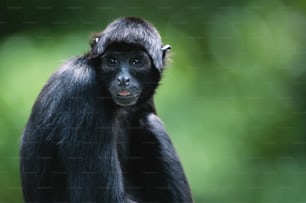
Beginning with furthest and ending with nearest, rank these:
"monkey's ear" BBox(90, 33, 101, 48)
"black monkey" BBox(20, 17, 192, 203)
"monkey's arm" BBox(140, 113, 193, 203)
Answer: "monkey's arm" BBox(140, 113, 193, 203) → "monkey's ear" BBox(90, 33, 101, 48) → "black monkey" BBox(20, 17, 192, 203)

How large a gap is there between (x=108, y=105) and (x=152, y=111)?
1.03 ft

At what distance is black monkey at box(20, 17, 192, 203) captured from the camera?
8.50ft

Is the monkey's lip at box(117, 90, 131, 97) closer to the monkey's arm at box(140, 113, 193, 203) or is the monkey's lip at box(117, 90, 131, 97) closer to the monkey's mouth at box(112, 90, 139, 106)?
the monkey's mouth at box(112, 90, 139, 106)

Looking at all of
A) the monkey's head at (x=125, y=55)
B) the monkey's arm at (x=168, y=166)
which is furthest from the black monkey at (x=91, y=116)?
the monkey's arm at (x=168, y=166)

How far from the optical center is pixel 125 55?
2.67 metres

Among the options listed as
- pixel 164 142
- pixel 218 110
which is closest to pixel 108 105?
pixel 164 142

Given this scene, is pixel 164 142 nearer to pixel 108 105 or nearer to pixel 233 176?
pixel 108 105

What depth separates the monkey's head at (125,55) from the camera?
264cm

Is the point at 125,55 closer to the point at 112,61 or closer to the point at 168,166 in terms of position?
the point at 112,61

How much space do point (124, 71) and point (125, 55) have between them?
46mm

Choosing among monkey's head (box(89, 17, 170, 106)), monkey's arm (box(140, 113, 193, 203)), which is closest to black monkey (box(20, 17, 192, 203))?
monkey's head (box(89, 17, 170, 106))

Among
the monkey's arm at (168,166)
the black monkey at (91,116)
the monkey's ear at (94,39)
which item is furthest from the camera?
the monkey's arm at (168,166)

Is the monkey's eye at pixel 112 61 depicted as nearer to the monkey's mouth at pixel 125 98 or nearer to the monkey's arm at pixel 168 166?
the monkey's mouth at pixel 125 98

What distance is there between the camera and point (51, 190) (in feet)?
8.94
